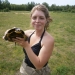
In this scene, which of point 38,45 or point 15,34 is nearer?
point 15,34

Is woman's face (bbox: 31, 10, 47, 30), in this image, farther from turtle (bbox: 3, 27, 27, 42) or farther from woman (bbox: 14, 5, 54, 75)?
turtle (bbox: 3, 27, 27, 42)

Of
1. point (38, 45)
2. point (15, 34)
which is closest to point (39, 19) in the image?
point (38, 45)

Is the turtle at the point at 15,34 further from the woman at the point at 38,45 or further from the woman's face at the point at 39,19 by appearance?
the woman's face at the point at 39,19

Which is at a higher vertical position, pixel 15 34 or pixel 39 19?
pixel 39 19

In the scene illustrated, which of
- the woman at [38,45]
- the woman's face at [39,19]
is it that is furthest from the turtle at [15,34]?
the woman's face at [39,19]

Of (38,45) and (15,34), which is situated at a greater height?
(15,34)

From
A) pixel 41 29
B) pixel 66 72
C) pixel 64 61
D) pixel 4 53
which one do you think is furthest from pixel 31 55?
pixel 4 53

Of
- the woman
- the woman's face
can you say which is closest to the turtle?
the woman

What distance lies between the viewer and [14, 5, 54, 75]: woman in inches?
63.0

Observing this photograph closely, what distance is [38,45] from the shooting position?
6.11ft

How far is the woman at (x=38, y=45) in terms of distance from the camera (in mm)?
1600

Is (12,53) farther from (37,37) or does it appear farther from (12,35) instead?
(12,35)

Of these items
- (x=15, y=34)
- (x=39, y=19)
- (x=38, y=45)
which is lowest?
(x=38, y=45)

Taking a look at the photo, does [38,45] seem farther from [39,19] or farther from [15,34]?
[15,34]
